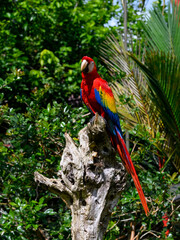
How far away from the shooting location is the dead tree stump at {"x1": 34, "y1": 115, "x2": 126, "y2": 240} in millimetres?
1656

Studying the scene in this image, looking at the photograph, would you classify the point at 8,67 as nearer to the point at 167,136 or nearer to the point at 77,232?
the point at 167,136

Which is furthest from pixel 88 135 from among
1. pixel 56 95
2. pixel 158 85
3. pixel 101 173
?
pixel 56 95

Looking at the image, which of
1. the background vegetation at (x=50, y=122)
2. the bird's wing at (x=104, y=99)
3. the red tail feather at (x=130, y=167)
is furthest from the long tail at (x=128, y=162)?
the background vegetation at (x=50, y=122)

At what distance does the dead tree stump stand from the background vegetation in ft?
1.87

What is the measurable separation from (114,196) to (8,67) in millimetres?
2004

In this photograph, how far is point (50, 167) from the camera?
259 cm

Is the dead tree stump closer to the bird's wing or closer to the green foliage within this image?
the bird's wing

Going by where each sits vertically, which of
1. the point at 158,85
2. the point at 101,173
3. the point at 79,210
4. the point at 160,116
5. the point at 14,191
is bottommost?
the point at 79,210

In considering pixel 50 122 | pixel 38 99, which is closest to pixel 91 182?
pixel 50 122

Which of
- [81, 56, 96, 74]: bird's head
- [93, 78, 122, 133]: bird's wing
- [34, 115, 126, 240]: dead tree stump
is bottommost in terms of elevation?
[34, 115, 126, 240]: dead tree stump

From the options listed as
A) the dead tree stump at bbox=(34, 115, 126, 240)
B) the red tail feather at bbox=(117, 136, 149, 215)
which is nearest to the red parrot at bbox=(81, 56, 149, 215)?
the red tail feather at bbox=(117, 136, 149, 215)

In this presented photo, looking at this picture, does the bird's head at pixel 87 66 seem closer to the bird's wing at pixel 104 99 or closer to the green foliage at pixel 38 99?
the bird's wing at pixel 104 99

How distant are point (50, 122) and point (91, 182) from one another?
1.06 m

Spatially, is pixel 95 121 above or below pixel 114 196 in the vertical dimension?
above
